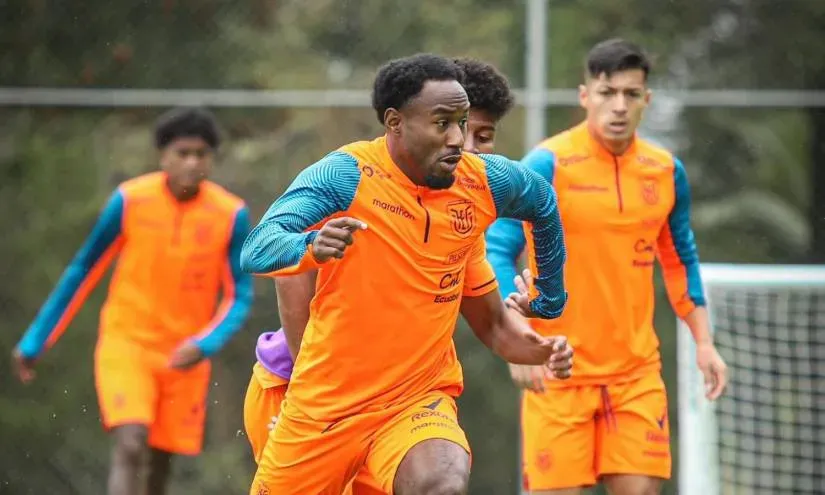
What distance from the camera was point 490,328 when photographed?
4.85m

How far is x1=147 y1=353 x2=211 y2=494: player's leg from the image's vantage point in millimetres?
7402

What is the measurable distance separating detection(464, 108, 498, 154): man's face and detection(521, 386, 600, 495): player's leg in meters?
1.08

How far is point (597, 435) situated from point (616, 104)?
1.38 m

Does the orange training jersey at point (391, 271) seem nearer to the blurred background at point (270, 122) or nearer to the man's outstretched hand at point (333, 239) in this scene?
the man's outstretched hand at point (333, 239)

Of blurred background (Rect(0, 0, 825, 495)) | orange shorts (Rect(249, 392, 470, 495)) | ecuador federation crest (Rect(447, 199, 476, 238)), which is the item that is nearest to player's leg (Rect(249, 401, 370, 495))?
orange shorts (Rect(249, 392, 470, 495))

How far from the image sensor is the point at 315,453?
4.36m

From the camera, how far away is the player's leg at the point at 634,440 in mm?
5520

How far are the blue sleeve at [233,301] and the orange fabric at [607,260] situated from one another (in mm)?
2199

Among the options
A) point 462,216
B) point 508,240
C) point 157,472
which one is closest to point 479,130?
point 508,240

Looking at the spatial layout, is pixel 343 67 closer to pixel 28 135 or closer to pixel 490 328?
pixel 28 135

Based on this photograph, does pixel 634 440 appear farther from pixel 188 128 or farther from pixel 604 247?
pixel 188 128

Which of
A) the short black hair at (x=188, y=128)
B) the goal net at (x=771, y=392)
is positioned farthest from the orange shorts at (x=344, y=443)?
the goal net at (x=771, y=392)

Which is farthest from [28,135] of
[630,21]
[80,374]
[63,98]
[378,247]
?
[378,247]

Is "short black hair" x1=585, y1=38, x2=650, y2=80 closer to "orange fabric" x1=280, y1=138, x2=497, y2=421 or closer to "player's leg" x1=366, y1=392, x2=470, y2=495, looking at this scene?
"orange fabric" x1=280, y1=138, x2=497, y2=421
